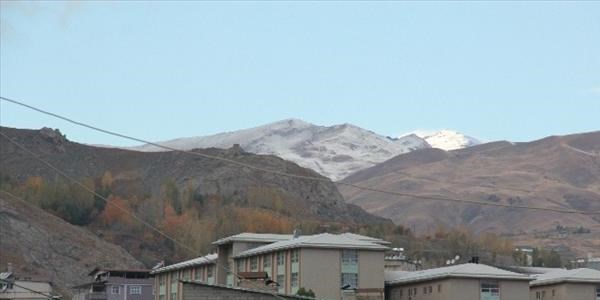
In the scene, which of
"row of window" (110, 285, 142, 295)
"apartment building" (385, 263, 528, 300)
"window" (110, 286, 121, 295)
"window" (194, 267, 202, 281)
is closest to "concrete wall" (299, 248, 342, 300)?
"apartment building" (385, 263, 528, 300)

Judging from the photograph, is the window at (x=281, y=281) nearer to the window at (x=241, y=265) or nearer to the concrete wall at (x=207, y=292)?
the window at (x=241, y=265)

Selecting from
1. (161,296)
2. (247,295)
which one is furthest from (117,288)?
(247,295)

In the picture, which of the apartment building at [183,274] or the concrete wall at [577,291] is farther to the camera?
the apartment building at [183,274]

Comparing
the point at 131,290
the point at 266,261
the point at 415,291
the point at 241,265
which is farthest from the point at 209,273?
the point at 131,290

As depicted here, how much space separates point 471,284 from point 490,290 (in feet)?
6.17

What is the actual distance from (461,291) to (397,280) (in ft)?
28.0

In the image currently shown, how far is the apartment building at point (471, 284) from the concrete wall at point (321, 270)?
19.5 feet

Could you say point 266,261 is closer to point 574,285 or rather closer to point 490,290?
point 490,290

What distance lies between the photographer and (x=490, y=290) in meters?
106

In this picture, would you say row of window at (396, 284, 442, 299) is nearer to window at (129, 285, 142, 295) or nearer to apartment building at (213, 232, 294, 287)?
apartment building at (213, 232, 294, 287)

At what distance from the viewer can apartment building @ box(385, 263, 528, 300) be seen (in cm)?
10412

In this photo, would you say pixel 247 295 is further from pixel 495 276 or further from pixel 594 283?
pixel 594 283

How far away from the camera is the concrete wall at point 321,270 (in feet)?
356

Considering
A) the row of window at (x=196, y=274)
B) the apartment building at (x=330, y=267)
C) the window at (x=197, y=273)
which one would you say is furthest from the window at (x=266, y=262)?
the window at (x=197, y=273)
